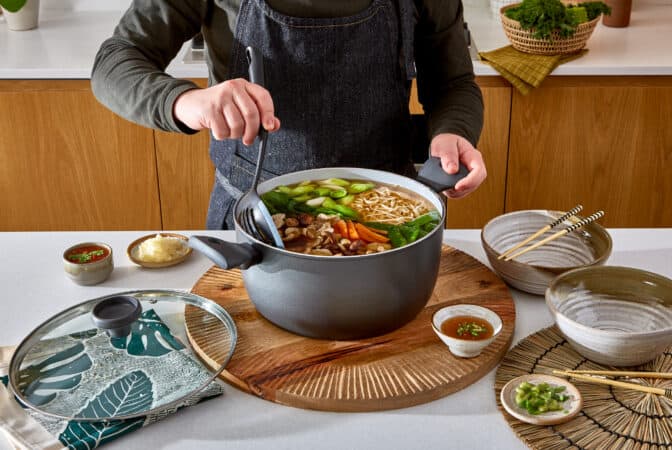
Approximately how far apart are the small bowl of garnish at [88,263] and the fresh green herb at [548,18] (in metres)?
1.63

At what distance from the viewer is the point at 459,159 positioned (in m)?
1.45

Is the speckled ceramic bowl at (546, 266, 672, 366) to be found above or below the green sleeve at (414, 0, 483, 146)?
below

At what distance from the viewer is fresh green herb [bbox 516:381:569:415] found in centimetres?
109

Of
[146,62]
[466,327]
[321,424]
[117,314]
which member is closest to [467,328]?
[466,327]

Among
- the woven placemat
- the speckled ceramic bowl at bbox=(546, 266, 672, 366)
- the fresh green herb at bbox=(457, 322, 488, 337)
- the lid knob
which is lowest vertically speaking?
the woven placemat

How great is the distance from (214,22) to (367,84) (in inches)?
13.4

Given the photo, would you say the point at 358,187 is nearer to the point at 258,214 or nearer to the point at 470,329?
the point at 258,214

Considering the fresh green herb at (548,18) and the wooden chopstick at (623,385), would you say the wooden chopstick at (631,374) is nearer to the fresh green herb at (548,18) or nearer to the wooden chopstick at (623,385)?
the wooden chopstick at (623,385)

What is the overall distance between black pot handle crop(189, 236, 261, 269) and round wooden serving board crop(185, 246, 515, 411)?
11 centimetres

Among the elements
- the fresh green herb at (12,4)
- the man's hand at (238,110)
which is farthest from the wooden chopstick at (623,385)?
the fresh green herb at (12,4)

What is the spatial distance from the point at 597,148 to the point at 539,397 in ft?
5.88

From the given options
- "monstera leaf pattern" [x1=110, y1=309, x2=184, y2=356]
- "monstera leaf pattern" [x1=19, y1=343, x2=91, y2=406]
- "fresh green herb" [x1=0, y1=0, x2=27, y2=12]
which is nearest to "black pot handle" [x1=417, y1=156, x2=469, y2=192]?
"monstera leaf pattern" [x1=110, y1=309, x2=184, y2=356]

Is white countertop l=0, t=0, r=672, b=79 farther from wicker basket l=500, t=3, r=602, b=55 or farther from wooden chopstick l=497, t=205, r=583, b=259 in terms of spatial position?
wooden chopstick l=497, t=205, r=583, b=259

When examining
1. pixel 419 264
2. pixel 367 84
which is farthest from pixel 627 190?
pixel 419 264
